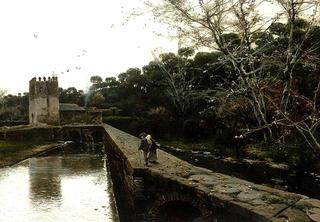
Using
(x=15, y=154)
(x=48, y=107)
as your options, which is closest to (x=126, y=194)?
(x=15, y=154)

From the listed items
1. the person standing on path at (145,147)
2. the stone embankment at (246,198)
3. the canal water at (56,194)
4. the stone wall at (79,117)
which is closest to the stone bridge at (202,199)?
the stone embankment at (246,198)

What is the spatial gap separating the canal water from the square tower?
36.4 metres

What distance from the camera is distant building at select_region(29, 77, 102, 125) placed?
5838cm

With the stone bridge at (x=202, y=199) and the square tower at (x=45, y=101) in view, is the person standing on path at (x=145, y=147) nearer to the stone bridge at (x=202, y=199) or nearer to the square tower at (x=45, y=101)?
the stone bridge at (x=202, y=199)

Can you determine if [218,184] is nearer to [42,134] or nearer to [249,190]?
[249,190]

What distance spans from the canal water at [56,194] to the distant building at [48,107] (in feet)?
117

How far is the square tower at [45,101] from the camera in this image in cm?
5862

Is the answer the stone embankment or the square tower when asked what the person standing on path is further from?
the square tower

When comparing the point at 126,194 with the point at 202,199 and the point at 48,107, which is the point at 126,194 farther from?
the point at 48,107

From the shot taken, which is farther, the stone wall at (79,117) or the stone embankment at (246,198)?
the stone wall at (79,117)

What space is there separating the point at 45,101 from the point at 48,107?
1.01m

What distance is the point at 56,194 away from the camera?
14961 millimetres

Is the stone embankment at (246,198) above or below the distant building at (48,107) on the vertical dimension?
below

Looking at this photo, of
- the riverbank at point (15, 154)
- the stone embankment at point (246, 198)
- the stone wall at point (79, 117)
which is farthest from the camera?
the stone wall at point (79, 117)
